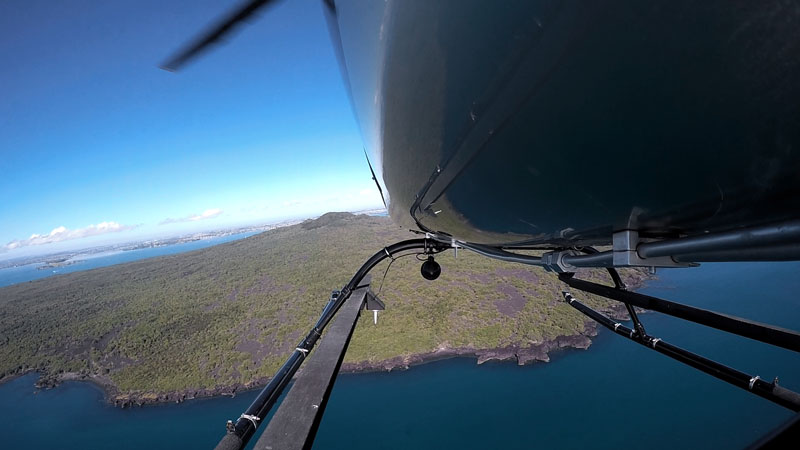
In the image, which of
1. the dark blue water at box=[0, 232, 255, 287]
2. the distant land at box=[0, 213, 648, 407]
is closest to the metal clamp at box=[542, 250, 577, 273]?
the distant land at box=[0, 213, 648, 407]

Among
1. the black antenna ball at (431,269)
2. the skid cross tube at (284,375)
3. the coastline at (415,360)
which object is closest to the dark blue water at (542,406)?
the coastline at (415,360)

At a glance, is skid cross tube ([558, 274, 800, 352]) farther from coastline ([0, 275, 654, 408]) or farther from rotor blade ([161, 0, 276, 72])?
coastline ([0, 275, 654, 408])

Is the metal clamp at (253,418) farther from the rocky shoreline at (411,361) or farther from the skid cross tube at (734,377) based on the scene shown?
the rocky shoreline at (411,361)

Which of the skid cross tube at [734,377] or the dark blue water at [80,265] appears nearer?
the skid cross tube at [734,377]

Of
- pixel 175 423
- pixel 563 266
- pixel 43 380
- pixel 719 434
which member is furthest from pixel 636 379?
pixel 43 380

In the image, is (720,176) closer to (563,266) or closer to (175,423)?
(563,266)
